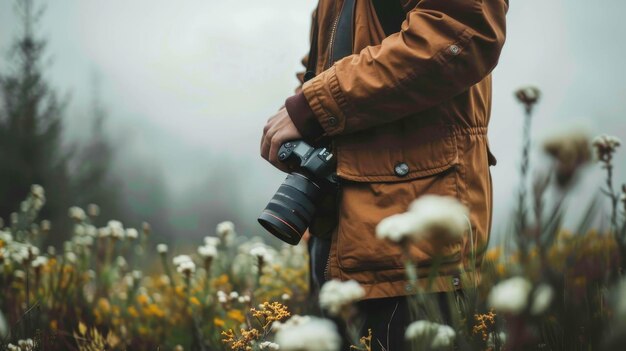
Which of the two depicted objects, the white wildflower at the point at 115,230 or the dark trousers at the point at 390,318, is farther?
the white wildflower at the point at 115,230

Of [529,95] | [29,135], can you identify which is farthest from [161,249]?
[29,135]

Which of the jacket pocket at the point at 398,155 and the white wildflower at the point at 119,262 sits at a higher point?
the jacket pocket at the point at 398,155

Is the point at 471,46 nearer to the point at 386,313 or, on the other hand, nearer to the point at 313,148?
the point at 313,148

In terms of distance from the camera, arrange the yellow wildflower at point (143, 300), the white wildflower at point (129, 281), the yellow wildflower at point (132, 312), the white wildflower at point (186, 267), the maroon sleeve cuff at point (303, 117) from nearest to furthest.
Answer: the maroon sleeve cuff at point (303, 117)
the white wildflower at point (186, 267)
the yellow wildflower at point (132, 312)
the yellow wildflower at point (143, 300)
the white wildflower at point (129, 281)

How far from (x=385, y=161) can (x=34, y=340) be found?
36.0 inches

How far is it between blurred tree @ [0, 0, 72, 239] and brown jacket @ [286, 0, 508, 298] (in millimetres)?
8502

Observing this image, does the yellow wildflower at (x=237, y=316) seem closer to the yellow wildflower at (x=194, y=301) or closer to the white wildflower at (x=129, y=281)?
the yellow wildflower at (x=194, y=301)

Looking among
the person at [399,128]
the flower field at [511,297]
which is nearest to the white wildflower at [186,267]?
the flower field at [511,297]

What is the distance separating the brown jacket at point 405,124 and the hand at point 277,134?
1.0 inches

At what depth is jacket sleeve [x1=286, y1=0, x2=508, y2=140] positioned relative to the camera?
126 cm

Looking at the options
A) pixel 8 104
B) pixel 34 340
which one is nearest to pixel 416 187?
pixel 34 340

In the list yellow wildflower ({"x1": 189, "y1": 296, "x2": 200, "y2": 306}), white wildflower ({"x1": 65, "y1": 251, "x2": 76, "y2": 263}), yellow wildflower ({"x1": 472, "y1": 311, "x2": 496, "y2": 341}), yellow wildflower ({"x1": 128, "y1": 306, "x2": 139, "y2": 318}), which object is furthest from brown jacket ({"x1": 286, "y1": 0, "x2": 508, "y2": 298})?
white wildflower ({"x1": 65, "y1": 251, "x2": 76, "y2": 263})

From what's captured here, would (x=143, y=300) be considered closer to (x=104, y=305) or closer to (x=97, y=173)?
(x=104, y=305)

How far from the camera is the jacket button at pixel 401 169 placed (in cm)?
133
